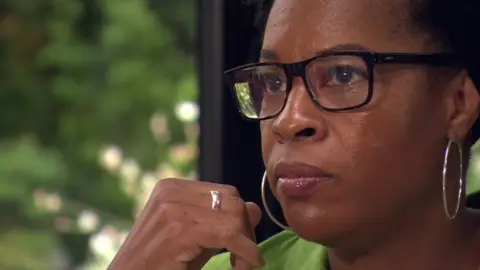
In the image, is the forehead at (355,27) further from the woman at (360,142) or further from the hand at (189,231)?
the hand at (189,231)

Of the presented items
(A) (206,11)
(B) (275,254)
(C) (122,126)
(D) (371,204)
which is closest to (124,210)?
(C) (122,126)

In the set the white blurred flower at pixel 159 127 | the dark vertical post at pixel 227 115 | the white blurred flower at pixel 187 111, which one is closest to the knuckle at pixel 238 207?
the dark vertical post at pixel 227 115

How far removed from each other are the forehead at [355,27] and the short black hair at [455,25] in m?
0.02

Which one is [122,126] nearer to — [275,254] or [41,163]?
[41,163]

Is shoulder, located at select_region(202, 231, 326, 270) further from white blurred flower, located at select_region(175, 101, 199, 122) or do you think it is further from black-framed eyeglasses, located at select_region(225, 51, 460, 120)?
white blurred flower, located at select_region(175, 101, 199, 122)

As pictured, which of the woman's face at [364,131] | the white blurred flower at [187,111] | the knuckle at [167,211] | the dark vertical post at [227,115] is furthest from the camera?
the white blurred flower at [187,111]

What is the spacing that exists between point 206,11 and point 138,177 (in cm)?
39

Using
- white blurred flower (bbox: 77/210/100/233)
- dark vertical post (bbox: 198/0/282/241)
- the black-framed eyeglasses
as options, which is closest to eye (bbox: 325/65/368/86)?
the black-framed eyeglasses

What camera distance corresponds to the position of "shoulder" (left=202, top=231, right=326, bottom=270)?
39.6 inches

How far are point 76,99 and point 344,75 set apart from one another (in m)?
0.96

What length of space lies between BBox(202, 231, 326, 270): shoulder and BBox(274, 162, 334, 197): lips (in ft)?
0.57

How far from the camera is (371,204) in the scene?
32.3 inches

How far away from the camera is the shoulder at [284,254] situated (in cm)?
101

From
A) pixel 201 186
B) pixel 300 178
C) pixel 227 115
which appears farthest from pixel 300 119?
pixel 227 115
